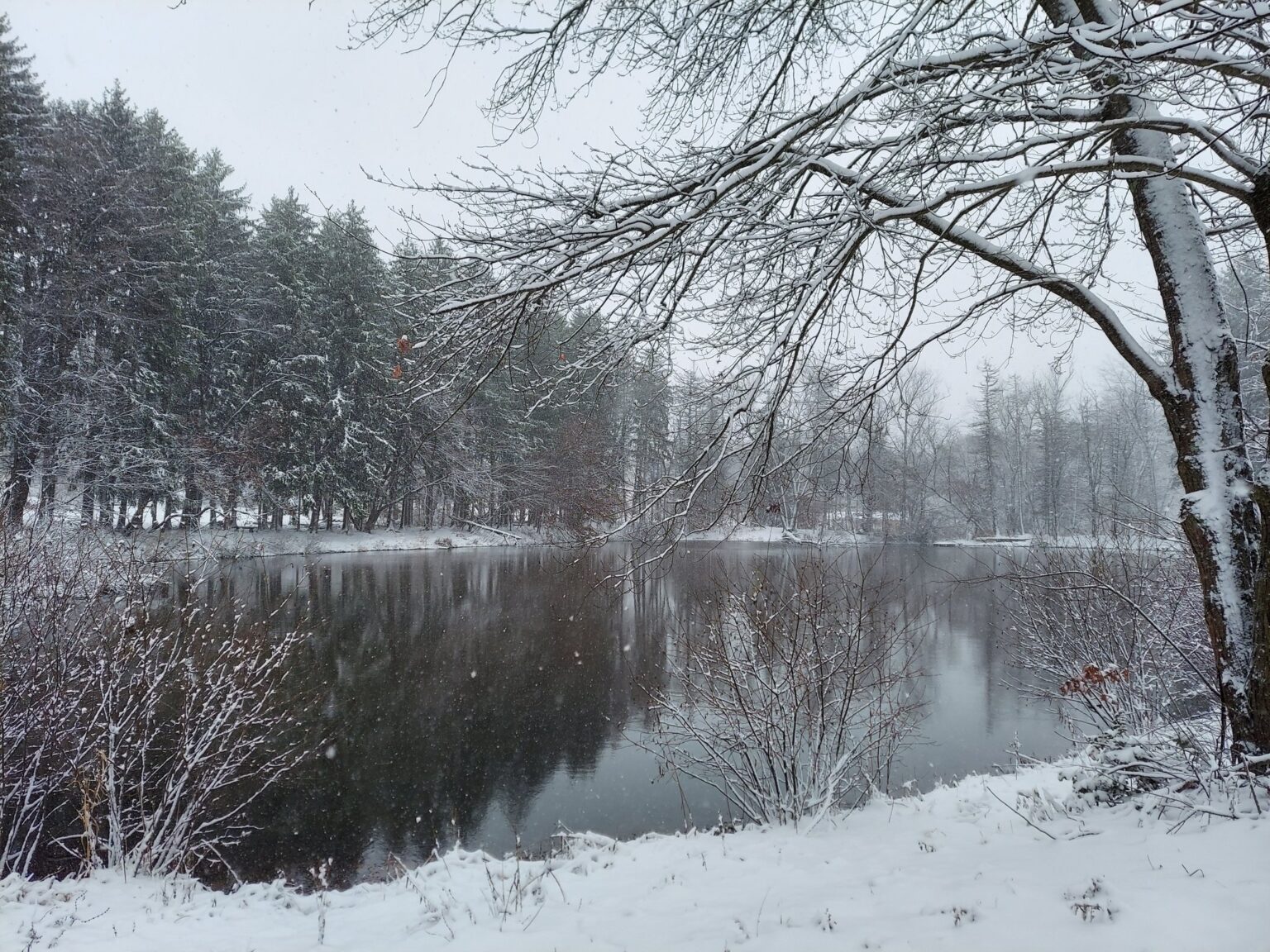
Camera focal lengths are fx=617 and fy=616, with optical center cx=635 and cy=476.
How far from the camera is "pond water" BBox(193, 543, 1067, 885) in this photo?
21.5 feet

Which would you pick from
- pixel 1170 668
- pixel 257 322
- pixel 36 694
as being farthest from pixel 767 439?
pixel 257 322

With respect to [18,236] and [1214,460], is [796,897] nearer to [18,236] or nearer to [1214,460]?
[1214,460]

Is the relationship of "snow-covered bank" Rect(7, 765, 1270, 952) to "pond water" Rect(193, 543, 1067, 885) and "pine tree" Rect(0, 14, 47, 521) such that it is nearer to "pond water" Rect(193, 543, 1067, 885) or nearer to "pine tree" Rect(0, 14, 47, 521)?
"pond water" Rect(193, 543, 1067, 885)

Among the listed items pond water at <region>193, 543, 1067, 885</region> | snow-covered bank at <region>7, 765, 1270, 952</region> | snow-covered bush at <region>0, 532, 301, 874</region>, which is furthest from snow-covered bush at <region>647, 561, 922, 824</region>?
snow-covered bush at <region>0, 532, 301, 874</region>

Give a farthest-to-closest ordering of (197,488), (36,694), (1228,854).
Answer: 1. (197,488)
2. (36,694)
3. (1228,854)

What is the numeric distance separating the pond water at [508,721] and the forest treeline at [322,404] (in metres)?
1.13

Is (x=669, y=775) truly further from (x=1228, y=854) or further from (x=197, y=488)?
(x=197, y=488)

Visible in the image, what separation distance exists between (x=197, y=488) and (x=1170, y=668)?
30.8 m

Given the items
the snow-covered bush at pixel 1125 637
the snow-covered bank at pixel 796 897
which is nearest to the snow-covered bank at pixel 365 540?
the snow-covered bush at pixel 1125 637

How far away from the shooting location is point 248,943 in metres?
3.83

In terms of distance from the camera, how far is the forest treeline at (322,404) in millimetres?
4027

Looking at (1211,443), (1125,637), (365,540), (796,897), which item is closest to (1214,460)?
(1211,443)

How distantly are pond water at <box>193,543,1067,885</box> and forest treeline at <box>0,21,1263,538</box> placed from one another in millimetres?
1131

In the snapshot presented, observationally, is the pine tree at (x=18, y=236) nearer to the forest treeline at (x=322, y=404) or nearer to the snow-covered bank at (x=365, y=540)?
the forest treeline at (x=322, y=404)
